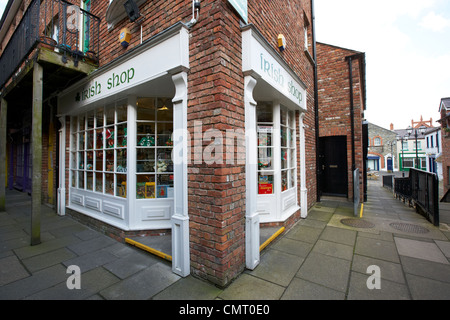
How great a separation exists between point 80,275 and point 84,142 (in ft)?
11.8

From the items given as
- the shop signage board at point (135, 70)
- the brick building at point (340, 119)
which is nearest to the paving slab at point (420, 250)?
the brick building at point (340, 119)

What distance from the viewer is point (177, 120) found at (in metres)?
2.73

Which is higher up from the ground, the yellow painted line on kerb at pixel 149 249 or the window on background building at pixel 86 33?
the window on background building at pixel 86 33

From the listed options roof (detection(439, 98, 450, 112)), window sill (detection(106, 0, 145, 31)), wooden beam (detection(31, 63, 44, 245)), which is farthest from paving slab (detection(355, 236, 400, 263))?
roof (detection(439, 98, 450, 112))

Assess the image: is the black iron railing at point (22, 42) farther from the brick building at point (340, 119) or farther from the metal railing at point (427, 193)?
the metal railing at point (427, 193)

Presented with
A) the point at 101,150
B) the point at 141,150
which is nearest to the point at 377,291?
the point at 141,150

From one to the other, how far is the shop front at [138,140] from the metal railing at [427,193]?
563 centimetres

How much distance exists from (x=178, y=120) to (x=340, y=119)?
6.70 m

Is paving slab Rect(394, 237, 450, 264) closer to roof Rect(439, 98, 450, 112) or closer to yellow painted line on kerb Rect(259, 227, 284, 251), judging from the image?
yellow painted line on kerb Rect(259, 227, 284, 251)

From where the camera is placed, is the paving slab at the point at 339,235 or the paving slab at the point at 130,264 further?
the paving slab at the point at 339,235

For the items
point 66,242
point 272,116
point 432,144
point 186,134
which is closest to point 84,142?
point 66,242

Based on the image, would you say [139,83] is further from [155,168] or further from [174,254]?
[174,254]

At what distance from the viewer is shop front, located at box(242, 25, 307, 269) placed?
111 inches

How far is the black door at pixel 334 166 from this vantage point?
7.52 metres
